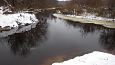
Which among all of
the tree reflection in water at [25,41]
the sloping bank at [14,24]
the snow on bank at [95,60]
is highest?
the sloping bank at [14,24]

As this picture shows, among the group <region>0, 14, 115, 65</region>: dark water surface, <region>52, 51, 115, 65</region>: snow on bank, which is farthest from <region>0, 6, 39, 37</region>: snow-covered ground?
<region>52, 51, 115, 65</region>: snow on bank

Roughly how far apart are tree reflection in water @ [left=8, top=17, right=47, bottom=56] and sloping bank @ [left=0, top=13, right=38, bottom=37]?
2595mm

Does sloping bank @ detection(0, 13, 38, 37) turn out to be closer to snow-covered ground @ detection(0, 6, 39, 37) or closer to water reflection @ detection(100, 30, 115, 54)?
snow-covered ground @ detection(0, 6, 39, 37)

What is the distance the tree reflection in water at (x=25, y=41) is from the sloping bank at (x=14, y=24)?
8.51 ft

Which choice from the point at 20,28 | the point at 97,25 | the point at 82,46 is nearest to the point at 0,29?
the point at 20,28

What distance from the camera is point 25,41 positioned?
30609 mm

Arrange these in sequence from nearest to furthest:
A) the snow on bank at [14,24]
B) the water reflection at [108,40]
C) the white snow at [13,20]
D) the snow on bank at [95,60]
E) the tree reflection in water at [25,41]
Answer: the snow on bank at [95,60]
the tree reflection in water at [25,41]
the water reflection at [108,40]
the snow on bank at [14,24]
the white snow at [13,20]

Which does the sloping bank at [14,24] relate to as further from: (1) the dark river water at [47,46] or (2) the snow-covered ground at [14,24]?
(1) the dark river water at [47,46]

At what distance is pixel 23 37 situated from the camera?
33.0m

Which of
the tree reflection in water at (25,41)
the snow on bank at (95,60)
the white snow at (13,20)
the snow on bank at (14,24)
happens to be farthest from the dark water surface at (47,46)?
the white snow at (13,20)

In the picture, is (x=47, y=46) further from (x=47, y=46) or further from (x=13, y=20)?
(x=13, y=20)

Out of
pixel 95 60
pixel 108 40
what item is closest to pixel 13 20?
pixel 108 40

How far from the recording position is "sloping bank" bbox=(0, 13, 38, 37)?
122 ft

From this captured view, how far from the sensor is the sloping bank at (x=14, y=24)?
37266 mm
